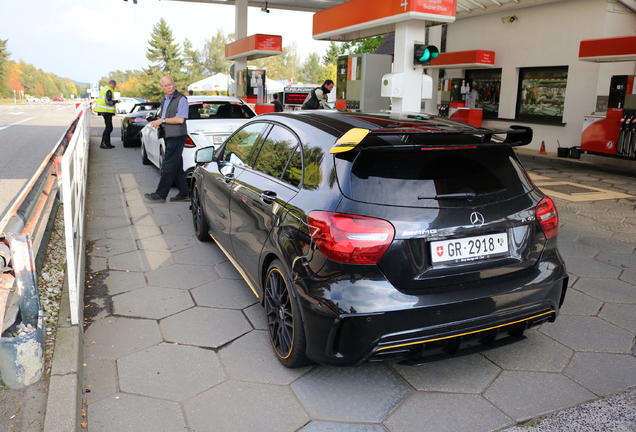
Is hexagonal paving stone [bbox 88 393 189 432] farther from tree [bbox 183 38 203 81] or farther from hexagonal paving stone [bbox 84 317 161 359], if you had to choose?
tree [bbox 183 38 203 81]

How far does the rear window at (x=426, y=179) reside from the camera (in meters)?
2.67

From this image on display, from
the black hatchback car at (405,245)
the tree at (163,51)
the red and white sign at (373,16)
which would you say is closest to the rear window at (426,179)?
the black hatchback car at (405,245)

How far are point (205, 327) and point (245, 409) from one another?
1061 millimetres

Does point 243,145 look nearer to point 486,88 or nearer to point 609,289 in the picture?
point 609,289

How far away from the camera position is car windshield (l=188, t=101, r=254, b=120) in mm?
8703

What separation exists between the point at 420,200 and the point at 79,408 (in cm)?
204

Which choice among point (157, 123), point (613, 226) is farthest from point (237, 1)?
point (613, 226)

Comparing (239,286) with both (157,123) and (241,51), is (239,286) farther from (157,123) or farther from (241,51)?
(241,51)

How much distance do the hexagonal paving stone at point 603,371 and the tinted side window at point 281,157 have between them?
81.4 inches

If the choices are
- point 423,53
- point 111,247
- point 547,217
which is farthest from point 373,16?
point 547,217

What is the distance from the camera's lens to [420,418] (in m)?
2.70

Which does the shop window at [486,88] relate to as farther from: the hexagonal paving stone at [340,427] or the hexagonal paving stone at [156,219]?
the hexagonal paving stone at [340,427]

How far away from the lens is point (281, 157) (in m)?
3.54

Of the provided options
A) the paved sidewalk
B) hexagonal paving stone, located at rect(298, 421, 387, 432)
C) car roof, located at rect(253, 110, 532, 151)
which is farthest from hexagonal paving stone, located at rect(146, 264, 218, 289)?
hexagonal paving stone, located at rect(298, 421, 387, 432)
